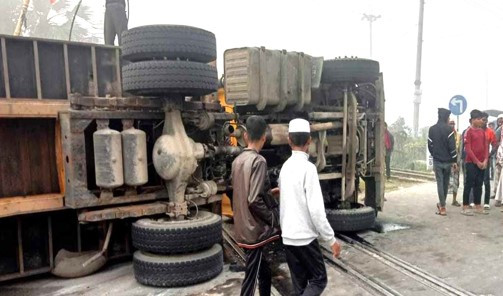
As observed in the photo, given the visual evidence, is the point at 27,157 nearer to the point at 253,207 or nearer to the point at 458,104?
the point at 253,207

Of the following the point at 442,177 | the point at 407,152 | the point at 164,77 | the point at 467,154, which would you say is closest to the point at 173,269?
the point at 164,77

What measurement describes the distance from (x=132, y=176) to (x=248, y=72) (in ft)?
6.94

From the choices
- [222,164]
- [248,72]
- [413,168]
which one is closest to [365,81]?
[248,72]

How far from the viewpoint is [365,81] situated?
6348mm

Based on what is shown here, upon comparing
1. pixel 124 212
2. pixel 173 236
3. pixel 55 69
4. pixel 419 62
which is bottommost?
pixel 173 236

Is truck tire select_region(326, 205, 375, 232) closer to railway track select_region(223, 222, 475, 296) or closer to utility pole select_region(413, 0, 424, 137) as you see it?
railway track select_region(223, 222, 475, 296)

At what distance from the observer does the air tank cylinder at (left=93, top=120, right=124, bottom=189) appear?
14.0 ft

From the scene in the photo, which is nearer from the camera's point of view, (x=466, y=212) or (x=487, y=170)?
(x=466, y=212)

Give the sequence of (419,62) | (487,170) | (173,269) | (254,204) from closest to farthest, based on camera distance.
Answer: (254,204) < (173,269) < (487,170) < (419,62)

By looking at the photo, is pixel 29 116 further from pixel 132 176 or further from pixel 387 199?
pixel 387 199

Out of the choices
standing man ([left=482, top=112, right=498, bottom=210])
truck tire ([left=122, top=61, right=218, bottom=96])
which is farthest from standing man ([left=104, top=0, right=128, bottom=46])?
standing man ([left=482, top=112, right=498, bottom=210])

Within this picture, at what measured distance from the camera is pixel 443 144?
732 centimetres

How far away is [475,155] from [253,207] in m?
5.51

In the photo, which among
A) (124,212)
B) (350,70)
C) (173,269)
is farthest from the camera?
(350,70)
